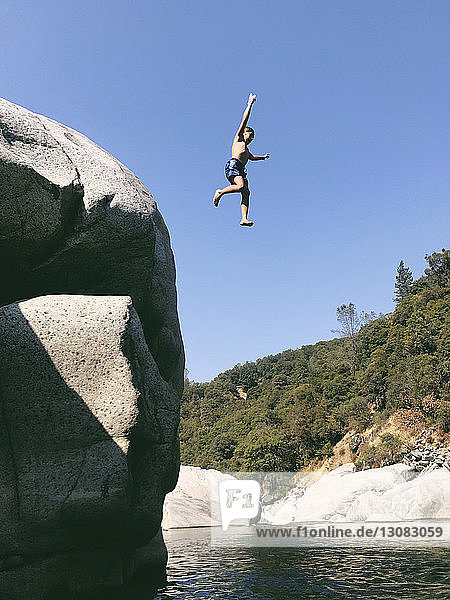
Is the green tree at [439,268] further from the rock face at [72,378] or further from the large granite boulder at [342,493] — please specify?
the rock face at [72,378]

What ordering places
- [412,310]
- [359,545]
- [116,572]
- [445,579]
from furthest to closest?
[412,310] → [359,545] → [445,579] → [116,572]

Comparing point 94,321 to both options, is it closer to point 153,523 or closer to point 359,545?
point 153,523

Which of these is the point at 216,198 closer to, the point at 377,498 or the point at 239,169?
the point at 239,169

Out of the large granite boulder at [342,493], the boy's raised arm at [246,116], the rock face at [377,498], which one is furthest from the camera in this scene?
the large granite boulder at [342,493]

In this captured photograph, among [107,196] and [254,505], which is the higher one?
[107,196]

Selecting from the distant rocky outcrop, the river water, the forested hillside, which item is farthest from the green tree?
the river water

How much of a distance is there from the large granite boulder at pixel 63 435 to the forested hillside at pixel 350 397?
26.2 meters

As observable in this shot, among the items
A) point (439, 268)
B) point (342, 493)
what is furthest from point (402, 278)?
point (342, 493)

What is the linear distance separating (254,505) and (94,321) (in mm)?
25789

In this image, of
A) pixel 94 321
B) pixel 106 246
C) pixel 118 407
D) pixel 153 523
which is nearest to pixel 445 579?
pixel 153 523

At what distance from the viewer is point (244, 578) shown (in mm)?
10641

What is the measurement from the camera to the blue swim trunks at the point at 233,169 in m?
11.8

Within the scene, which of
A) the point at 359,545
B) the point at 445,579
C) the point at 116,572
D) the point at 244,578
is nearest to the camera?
the point at 116,572

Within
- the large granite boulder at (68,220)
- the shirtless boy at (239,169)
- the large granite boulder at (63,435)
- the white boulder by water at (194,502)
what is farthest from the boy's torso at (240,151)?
the white boulder by water at (194,502)
